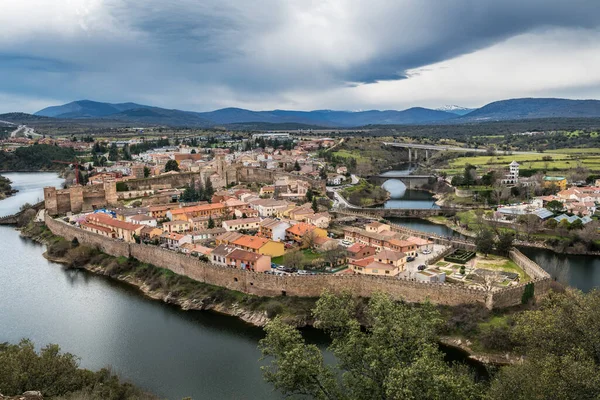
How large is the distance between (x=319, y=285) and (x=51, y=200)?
2732 centimetres

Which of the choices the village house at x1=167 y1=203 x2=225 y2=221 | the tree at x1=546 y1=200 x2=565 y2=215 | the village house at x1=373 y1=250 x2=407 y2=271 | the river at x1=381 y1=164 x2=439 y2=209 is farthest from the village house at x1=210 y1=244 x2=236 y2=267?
the river at x1=381 y1=164 x2=439 y2=209

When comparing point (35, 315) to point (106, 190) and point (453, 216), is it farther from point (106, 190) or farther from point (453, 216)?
point (453, 216)

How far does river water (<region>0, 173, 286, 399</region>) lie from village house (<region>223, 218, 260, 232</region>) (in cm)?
777

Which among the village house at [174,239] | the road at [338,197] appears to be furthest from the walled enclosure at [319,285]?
the road at [338,197]

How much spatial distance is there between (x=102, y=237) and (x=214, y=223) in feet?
23.5

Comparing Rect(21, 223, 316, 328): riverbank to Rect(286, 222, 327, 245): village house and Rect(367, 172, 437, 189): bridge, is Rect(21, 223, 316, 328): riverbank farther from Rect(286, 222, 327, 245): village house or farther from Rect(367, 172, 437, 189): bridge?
Rect(367, 172, 437, 189): bridge

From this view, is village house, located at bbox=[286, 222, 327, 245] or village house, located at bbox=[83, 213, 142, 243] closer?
village house, located at bbox=[286, 222, 327, 245]

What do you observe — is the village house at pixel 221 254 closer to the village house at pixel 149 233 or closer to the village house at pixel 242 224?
the village house at pixel 242 224

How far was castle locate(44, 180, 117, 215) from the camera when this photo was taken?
128ft

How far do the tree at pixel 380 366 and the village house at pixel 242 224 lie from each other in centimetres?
1756

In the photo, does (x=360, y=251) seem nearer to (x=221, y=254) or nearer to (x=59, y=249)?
(x=221, y=254)

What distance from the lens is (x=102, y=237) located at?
3056 centimetres

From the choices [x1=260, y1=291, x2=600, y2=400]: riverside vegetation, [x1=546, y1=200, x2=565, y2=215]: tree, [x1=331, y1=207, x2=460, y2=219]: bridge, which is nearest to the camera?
[x1=260, y1=291, x2=600, y2=400]: riverside vegetation

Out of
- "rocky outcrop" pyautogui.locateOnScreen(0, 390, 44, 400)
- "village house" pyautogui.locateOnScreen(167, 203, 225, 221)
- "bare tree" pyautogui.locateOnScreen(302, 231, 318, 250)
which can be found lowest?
"bare tree" pyautogui.locateOnScreen(302, 231, 318, 250)
